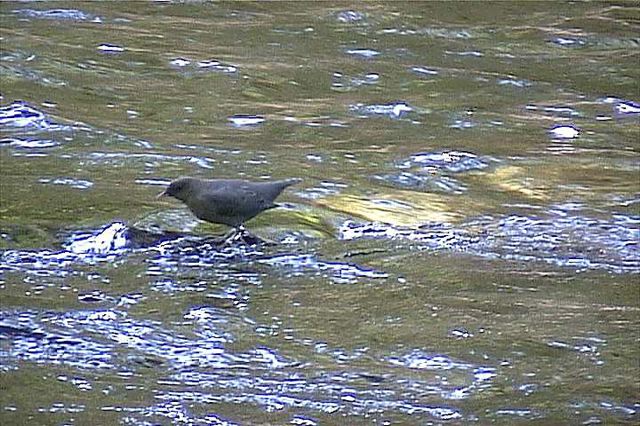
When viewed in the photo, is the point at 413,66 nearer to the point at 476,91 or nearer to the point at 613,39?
the point at 476,91

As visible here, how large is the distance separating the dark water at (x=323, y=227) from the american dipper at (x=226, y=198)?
0.20 metres

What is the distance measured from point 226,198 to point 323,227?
2.47 ft

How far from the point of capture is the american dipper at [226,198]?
5.92 meters

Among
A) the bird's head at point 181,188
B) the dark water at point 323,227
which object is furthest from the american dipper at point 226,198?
the dark water at point 323,227

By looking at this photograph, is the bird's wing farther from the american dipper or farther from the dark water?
the dark water

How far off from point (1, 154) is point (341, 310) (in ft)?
9.06

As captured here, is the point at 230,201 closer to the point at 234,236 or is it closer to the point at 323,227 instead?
the point at 234,236

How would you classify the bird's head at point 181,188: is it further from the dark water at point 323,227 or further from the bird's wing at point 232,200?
the dark water at point 323,227

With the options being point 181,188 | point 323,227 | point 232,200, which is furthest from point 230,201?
point 323,227

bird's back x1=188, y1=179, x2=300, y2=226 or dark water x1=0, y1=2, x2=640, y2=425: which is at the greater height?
bird's back x1=188, y1=179, x2=300, y2=226

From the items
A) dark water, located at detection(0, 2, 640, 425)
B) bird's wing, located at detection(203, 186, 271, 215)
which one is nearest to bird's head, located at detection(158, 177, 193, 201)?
bird's wing, located at detection(203, 186, 271, 215)

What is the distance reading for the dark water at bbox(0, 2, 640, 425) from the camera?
15.4 feet

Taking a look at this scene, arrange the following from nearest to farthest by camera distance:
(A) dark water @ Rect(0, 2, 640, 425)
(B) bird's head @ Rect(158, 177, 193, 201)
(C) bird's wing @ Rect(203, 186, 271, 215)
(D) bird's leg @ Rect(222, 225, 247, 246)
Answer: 1. (A) dark water @ Rect(0, 2, 640, 425)
2. (C) bird's wing @ Rect(203, 186, 271, 215)
3. (B) bird's head @ Rect(158, 177, 193, 201)
4. (D) bird's leg @ Rect(222, 225, 247, 246)

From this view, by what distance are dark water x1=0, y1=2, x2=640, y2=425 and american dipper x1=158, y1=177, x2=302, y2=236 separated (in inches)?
7.8
